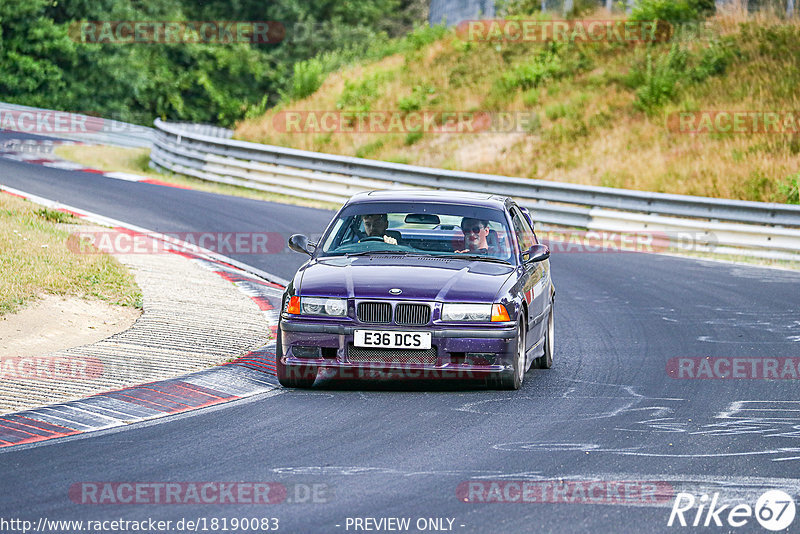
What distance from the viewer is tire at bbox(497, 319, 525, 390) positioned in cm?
926

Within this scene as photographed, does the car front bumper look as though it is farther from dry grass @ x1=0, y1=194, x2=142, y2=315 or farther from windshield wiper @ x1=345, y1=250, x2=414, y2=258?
dry grass @ x1=0, y1=194, x2=142, y2=315

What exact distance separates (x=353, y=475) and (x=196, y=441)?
133 centimetres

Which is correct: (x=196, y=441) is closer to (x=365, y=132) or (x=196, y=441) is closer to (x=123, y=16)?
(x=365, y=132)

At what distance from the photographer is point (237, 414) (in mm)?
8461

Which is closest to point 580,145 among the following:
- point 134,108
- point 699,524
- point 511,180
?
point 511,180

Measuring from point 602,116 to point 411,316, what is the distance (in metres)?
21.5

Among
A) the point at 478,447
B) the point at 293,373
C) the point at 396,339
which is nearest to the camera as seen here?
the point at 478,447

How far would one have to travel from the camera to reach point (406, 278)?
30.7 feet

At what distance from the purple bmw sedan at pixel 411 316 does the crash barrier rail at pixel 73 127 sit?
2784cm

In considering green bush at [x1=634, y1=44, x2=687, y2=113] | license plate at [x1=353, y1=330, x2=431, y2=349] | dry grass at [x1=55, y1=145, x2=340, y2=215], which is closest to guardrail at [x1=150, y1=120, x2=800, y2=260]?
dry grass at [x1=55, y1=145, x2=340, y2=215]

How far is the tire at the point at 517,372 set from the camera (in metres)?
9.26

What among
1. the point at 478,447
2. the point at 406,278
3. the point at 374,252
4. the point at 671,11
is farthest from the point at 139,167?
the point at 478,447

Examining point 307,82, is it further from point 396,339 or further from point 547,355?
point 396,339

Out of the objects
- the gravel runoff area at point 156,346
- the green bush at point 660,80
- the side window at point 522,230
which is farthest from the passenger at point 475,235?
the green bush at point 660,80
